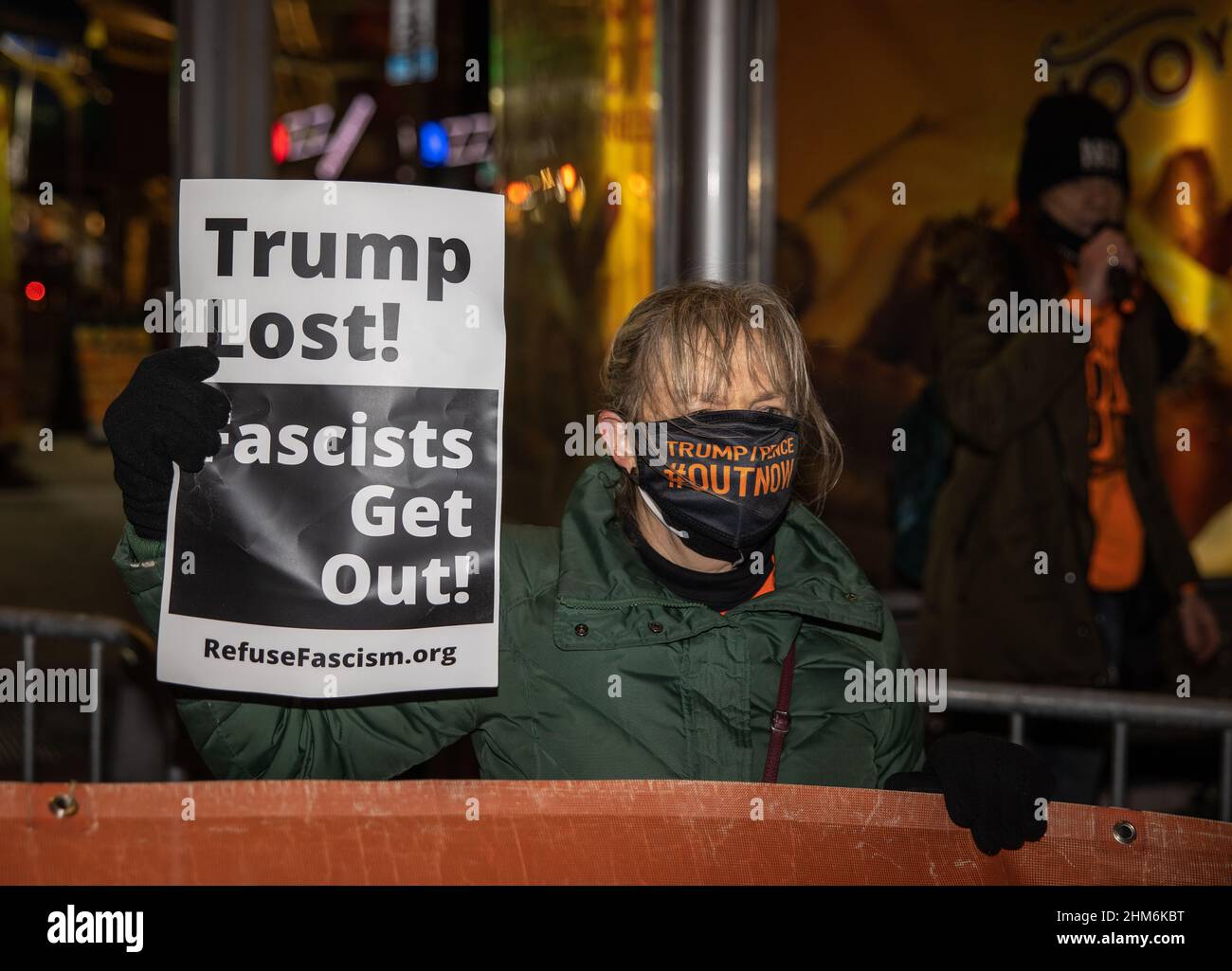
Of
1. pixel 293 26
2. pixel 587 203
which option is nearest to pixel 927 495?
pixel 587 203

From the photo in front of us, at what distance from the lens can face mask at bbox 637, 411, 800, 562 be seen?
185 cm

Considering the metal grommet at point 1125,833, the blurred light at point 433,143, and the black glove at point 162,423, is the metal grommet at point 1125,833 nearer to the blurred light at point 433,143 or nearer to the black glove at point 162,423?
the black glove at point 162,423

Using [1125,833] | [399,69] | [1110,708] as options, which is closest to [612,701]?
[1125,833]

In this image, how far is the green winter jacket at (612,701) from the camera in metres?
1.78

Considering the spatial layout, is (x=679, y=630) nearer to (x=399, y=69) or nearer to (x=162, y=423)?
(x=162, y=423)

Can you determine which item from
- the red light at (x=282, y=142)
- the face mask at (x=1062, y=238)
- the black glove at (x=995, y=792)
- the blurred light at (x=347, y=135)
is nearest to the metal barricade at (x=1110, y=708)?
the black glove at (x=995, y=792)

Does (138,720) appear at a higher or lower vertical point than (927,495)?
lower

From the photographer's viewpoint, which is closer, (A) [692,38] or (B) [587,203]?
(A) [692,38]

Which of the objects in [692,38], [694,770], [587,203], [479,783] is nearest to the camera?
[479,783]

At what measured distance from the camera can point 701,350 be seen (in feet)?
6.09

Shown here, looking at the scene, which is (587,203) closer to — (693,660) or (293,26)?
(693,660)

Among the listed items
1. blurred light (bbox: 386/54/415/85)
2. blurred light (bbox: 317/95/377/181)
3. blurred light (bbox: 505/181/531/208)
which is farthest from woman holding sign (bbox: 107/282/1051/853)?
blurred light (bbox: 317/95/377/181)

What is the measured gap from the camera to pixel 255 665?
1631 millimetres
